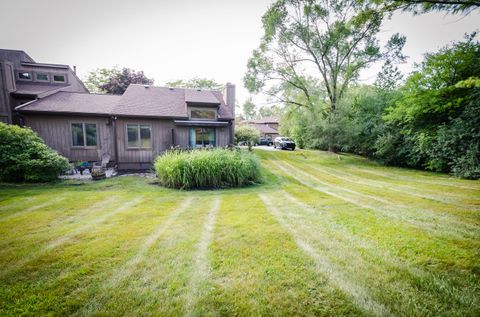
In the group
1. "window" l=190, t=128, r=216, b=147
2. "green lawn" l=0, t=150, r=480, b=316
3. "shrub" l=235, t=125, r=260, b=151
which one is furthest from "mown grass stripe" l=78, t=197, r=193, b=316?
"shrub" l=235, t=125, r=260, b=151

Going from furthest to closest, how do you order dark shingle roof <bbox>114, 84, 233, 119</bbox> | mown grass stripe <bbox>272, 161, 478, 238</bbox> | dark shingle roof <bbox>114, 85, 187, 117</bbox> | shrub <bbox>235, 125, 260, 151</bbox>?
1. shrub <bbox>235, 125, 260, 151</bbox>
2. dark shingle roof <bbox>114, 84, 233, 119</bbox>
3. dark shingle roof <bbox>114, 85, 187, 117</bbox>
4. mown grass stripe <bbox>272, 161, 478, 238</bbox>

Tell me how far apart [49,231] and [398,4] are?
328 inches

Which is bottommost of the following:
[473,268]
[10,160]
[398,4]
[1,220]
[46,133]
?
[1,220]

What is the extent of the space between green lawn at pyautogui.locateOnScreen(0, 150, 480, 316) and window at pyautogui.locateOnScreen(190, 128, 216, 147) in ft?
29.2

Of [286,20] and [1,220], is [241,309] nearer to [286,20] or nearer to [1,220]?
[1,220]

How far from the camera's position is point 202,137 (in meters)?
13.9

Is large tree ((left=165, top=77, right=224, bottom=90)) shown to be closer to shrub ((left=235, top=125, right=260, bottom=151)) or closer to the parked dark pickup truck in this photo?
shrub ((left=235, top=125, right=260, bottom=151))

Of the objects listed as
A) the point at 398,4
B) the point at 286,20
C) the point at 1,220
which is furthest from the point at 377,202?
the point at 286,20

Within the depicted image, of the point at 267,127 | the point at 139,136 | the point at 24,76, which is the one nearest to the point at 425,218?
the point at 139,136

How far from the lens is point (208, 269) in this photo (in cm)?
245

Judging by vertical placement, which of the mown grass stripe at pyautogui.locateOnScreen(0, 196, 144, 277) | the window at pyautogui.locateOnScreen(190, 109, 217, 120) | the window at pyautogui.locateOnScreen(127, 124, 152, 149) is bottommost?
the mown grass stripe at pyautogui.locateOnScreen(0, 196, 144, 277)

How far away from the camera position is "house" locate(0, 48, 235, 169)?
11.3 m

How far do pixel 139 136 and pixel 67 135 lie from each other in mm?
4147

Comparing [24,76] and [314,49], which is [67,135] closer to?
[24,76]
